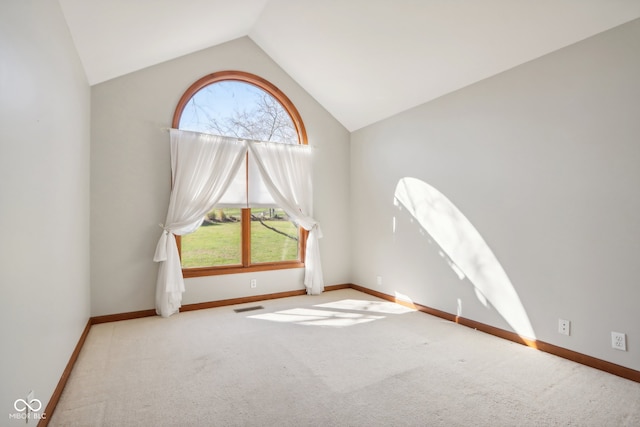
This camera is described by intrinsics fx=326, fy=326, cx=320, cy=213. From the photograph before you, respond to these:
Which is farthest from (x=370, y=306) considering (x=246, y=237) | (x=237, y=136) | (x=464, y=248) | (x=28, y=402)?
(x=28, y=402)

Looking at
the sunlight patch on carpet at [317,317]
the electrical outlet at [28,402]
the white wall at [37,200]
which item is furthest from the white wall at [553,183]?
the electrical outlet at [28,402]

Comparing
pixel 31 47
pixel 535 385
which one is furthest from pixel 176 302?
pixel 535 385

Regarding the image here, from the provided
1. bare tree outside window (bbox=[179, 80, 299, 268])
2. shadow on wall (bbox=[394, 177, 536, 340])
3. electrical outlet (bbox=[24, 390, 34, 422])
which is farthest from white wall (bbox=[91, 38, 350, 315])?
shadow on wall (bbox=[394, 177, 536, 340])

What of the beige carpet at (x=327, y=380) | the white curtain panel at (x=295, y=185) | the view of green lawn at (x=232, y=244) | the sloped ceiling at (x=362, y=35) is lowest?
the beige carpet at (x=327, y=380)

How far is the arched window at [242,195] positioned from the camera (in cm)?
433

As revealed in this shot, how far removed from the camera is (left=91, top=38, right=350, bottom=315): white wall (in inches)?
146

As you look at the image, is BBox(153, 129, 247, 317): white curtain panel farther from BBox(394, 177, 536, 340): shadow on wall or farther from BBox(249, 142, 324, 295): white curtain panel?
BBox(394, 177, 536, 340): shadow on wall

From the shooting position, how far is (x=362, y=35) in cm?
359

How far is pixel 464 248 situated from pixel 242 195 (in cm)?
292

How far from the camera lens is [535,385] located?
2328mm

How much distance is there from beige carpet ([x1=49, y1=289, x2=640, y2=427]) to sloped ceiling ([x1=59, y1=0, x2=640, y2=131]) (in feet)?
8.85

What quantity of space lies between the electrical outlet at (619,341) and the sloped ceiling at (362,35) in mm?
2349

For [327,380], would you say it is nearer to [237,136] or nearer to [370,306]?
[370,306]

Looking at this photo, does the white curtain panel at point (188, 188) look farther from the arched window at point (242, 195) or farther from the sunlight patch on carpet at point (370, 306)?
the sunlight patch on carpet at point (370, 306)
